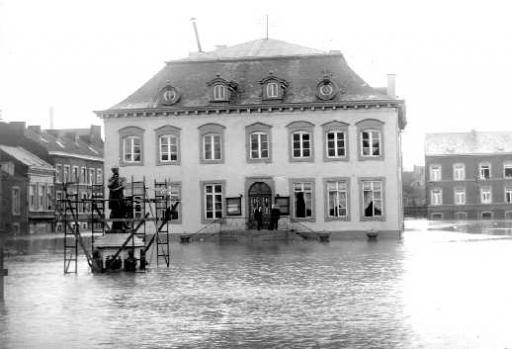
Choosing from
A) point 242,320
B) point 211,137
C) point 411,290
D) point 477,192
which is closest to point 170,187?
point 211,137

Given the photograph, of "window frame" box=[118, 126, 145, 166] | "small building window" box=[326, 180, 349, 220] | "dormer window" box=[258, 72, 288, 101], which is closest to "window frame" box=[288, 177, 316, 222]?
"small building window" box=[326, 180, 349, 220]

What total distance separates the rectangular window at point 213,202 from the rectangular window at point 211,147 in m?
1.64

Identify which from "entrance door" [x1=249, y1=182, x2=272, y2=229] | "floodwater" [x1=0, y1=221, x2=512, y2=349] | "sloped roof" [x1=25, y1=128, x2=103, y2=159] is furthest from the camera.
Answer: "sloped roof" [x1=25, y1=128, x2=103, y2=159]

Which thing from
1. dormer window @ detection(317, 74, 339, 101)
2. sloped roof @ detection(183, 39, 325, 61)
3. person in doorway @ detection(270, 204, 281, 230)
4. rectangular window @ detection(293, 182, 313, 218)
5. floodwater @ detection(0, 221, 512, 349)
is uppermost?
sloped roof @ detection(183, 39, 325, 61)

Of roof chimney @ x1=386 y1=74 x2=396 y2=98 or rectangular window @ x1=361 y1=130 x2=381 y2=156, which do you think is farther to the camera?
roof chimney @ x1=386 y1=74 x2=396 y2=98

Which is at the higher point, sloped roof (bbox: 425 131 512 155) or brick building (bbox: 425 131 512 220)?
sloped roof (bbox: 425 131 512 155)

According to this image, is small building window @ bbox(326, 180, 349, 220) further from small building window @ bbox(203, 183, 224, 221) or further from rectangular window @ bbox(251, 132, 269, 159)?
small building window @ bbox(203, 183, 224, 221)

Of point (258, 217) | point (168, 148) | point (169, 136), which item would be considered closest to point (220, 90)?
point (169, 136)

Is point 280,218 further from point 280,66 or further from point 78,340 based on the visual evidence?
point 78,340

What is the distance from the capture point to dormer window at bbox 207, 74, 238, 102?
4522 centimetres

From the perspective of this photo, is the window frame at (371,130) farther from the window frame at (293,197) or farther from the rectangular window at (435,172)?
the rectangular window at (435,172)

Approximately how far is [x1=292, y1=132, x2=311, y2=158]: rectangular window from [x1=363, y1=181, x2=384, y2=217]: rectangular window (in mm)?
3779

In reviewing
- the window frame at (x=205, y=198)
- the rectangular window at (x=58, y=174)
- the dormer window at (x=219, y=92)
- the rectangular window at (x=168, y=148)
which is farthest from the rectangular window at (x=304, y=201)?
the rectangular window at (x=58, y=174)

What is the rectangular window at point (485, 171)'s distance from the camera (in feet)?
278
